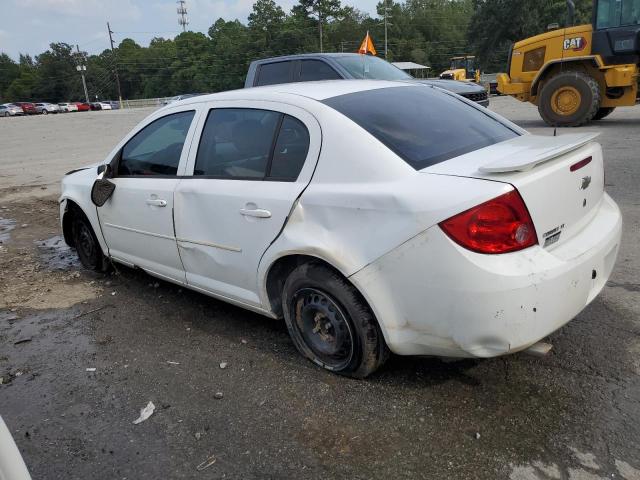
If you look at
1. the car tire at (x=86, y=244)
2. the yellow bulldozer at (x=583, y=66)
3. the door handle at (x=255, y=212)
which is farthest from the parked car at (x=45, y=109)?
the door handle at (x=255, y=212)

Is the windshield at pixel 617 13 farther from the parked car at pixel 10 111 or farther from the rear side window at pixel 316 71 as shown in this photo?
the parked car at pixel 10 111

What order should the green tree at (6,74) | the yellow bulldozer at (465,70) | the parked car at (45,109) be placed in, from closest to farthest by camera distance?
the yellow bulldozer at (465,70) → the parked car at (45,109) → the green tree at (6,74)

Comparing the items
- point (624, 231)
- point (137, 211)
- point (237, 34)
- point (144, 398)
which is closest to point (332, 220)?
point (144, 398)

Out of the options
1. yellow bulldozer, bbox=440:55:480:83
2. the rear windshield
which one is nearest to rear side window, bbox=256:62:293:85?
A: the rear windshield

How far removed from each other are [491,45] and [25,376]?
249ft

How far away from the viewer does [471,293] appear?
234cm

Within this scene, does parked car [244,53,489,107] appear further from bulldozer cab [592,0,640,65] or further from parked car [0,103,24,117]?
parked car [0,103,24,117]

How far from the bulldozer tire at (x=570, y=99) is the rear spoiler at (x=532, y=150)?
1011 centimetres

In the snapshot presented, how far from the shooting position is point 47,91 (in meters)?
110

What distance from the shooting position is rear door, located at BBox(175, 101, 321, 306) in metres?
3.03

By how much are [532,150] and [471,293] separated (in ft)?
3.01

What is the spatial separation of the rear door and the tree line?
67.8 meters

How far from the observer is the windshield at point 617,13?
11.2m

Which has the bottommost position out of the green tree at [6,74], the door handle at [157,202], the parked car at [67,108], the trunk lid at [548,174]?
the parked car at [67,108]
